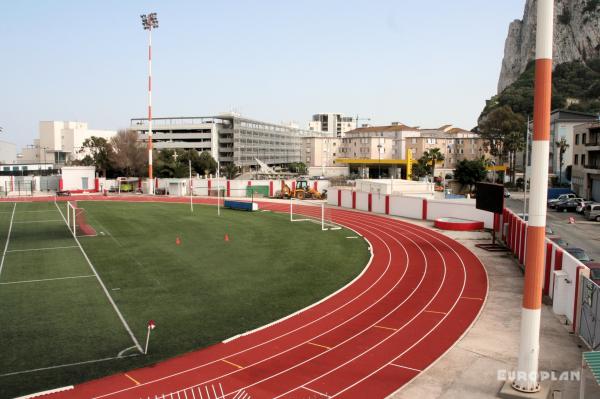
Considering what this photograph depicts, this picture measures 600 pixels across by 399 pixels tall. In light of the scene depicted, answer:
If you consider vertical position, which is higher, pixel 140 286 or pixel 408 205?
pixel 408 205

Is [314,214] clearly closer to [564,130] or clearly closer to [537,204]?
[537,204]

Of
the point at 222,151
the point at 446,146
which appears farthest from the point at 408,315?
the point at 222,151

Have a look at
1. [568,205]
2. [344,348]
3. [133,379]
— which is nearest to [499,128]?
[568,205]

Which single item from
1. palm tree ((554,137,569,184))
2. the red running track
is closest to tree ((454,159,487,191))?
palm tree ((554,137,569,184))

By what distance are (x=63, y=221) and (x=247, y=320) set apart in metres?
33.9

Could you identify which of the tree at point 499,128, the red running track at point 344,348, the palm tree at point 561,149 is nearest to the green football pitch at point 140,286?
the red running track at point 344,348

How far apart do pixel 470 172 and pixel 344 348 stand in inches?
2584

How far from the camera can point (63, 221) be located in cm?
4594

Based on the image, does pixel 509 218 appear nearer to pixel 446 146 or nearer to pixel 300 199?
pixel 300 199

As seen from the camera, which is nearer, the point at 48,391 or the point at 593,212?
the point at 48,391

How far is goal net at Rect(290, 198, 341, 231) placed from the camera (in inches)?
1722

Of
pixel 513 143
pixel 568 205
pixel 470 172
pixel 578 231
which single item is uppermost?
pixel 513 143

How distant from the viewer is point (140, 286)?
23.6 m

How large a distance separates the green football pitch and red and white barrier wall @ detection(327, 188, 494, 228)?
11.0 m
